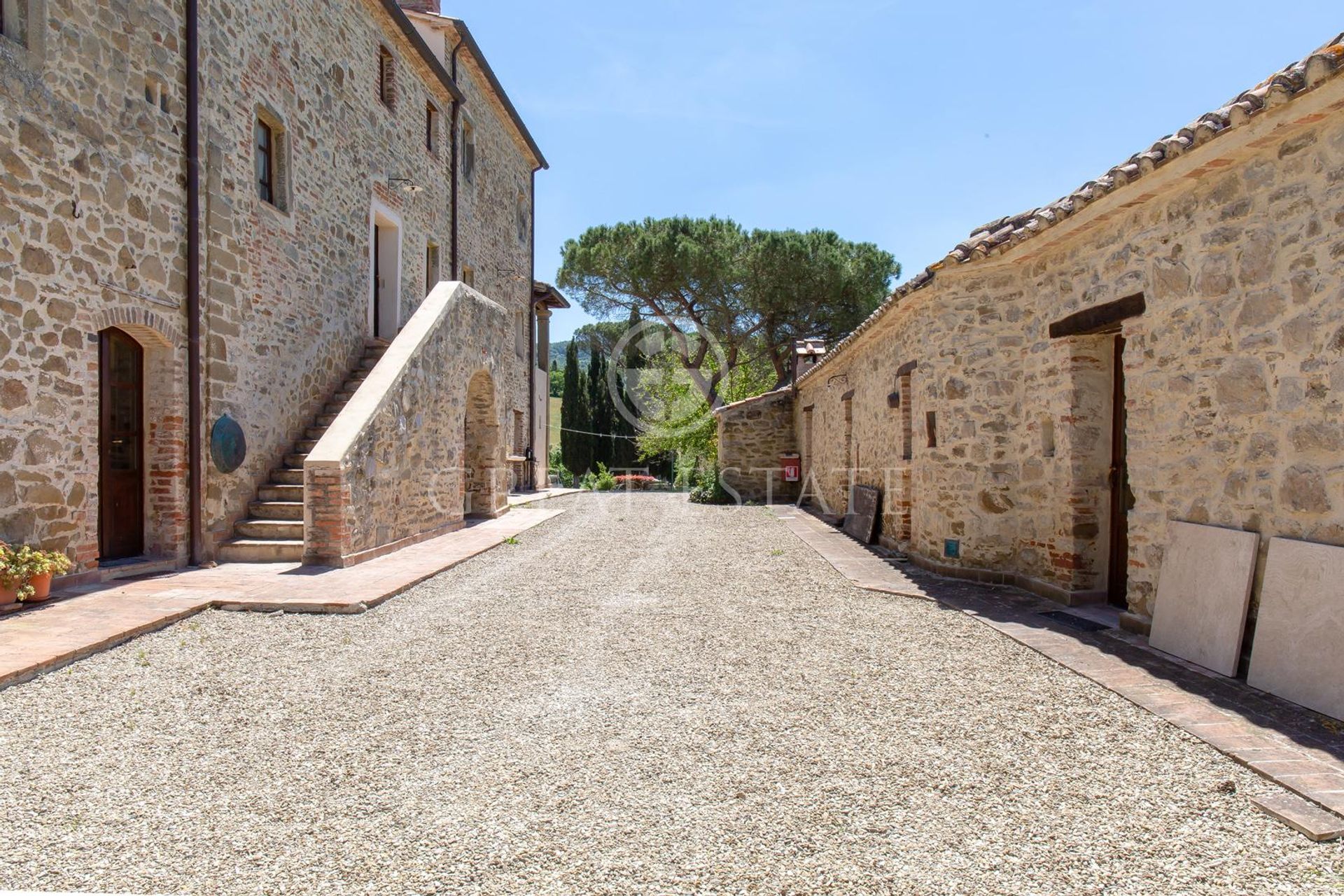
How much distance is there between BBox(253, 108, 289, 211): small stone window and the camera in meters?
8.26

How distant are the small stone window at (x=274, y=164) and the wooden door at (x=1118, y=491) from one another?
8.51 meters

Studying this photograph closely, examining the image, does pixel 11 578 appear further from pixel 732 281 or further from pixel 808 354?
pixel 732 281

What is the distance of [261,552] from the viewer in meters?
7.12

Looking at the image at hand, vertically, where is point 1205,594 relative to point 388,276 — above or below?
below

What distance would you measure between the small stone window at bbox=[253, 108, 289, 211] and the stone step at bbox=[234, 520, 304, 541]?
3597 mm

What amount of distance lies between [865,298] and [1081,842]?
20877mm

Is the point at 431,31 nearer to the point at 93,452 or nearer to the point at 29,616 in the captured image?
the point at 93,452

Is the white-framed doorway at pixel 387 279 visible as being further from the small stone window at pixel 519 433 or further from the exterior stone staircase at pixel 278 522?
the small stone window at pixel 519 433

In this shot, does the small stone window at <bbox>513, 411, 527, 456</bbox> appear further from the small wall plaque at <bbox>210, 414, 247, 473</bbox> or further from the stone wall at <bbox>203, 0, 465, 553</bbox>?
the small wall plaque at <bbox>210, 414, 247, 473</bbox>

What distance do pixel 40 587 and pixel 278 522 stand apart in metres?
2.43

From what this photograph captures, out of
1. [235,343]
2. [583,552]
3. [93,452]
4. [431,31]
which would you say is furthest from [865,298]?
[93,452]

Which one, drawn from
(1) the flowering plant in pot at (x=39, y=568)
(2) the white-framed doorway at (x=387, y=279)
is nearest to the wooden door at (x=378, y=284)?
(2) the white-framed doorway at (x=387, y=279)

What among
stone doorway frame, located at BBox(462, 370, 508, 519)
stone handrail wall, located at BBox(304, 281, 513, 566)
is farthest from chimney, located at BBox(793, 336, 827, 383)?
stone handrail wall, located at BBox(304, 281, 513, 566)

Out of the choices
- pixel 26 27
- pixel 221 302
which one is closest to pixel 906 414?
pixel 221 302
